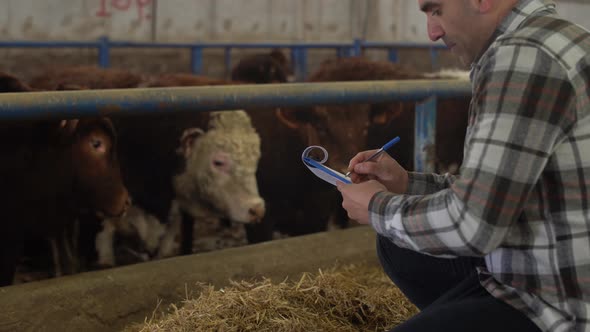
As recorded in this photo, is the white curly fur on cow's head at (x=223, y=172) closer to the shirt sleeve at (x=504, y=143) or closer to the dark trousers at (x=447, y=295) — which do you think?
the dark trousers at (x=447, y=295)

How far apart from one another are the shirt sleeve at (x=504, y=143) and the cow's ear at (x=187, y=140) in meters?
1.90

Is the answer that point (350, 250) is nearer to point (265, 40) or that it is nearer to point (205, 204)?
point (205, 204)

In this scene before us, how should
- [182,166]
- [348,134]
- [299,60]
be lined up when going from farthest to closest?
[299,60] < [348,134] < [182,166]

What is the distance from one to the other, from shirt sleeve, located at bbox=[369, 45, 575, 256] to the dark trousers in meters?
0.18

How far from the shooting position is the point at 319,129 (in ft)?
11.6

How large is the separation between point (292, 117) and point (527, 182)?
7.22 ft

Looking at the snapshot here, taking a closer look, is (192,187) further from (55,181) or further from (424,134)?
(424,134)

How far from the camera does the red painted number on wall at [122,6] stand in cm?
956

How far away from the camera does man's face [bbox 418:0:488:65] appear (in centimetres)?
148

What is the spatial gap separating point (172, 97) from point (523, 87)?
5.06 feet

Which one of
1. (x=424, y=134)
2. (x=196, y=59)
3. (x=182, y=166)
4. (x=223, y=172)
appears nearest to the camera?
(x=182, y=166)

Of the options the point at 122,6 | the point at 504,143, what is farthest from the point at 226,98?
the point at 122,6

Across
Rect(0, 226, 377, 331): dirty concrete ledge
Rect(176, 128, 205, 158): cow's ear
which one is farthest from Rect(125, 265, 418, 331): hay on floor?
Rect(176, 128, 205, 158): cow's ear

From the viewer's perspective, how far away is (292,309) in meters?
2.21
